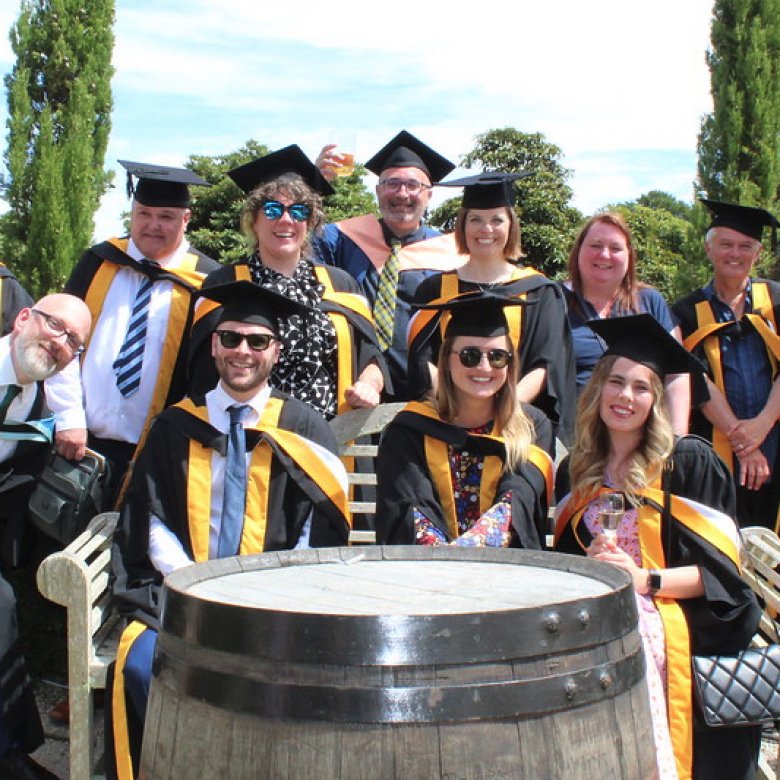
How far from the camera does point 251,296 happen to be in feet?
13.0

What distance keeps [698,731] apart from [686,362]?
1276 mm

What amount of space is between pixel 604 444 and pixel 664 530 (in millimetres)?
400

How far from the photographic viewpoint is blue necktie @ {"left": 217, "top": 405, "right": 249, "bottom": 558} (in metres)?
3.80

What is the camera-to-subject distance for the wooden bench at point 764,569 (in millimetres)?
3836

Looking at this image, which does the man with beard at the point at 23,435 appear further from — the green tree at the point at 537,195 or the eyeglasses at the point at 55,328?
the green tree at the point at 537,195

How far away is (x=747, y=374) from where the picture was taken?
525 cm

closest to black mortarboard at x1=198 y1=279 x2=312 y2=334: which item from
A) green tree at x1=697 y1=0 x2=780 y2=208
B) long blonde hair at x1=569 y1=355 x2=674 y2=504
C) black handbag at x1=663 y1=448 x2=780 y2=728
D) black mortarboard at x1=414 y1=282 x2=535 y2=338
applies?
black mortarboard at x1=414 y1=282 x2=535 y2=338

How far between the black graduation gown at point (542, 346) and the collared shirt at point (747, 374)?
911 mm

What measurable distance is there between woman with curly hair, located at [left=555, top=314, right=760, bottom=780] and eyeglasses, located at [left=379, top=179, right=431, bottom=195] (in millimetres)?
2033

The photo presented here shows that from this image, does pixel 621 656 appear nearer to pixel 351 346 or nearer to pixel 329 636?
pixel 329 636

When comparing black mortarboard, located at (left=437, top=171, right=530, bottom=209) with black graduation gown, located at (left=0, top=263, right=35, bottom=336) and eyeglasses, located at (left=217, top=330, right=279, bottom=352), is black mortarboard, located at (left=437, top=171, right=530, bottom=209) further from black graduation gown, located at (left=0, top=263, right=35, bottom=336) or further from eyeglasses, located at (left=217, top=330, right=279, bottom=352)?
black graduation gown, located at (left=0, top=263, right=35, bottom=336)

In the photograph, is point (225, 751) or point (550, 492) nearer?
point (225, 751)

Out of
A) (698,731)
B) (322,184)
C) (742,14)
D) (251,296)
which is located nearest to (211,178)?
(742,14)

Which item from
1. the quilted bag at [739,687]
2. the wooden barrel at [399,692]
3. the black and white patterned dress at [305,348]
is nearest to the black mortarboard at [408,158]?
the black and white patterned dress at [305,348]
